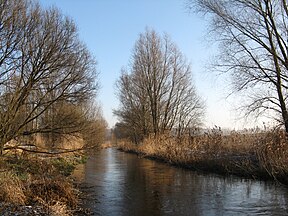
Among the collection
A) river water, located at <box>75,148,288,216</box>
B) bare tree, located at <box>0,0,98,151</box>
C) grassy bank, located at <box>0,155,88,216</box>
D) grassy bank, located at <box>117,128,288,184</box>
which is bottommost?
river water, located at <box>75,148,288,216</box>

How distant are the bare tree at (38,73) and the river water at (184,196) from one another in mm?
3887

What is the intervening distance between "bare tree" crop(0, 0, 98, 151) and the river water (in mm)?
3887

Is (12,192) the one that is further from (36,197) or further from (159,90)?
(159,90)

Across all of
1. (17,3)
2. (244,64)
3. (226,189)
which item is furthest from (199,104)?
(17,3)

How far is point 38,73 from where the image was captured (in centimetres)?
1466

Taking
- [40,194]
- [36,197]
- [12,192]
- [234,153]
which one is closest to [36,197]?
[36,197]

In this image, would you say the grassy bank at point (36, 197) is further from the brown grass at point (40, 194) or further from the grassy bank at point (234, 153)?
the grassy bank at point (234, 153)

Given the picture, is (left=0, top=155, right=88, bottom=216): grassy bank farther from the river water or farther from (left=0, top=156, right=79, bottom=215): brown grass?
the river water

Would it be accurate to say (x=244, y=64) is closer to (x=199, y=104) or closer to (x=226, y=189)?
(x=226, y=189)

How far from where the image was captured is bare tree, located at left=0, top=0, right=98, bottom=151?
13289 millimetres

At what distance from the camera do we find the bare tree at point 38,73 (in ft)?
43.6

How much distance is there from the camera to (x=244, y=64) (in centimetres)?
1880

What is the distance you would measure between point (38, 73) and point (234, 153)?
12.1m

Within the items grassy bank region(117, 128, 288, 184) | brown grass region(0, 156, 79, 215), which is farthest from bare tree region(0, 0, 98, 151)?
grassy bank region(117, 128, 288, 184)
